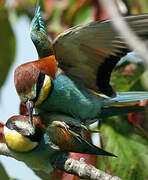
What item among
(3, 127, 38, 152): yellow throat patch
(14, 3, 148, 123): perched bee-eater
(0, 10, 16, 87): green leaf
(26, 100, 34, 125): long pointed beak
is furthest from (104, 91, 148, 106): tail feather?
(0, 10, 16, 87): green leaf

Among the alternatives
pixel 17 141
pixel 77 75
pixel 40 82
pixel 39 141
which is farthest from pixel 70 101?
pixel 17 141

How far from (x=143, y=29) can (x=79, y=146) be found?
0.72 metres

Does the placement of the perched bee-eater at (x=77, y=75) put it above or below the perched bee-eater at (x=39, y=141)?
above

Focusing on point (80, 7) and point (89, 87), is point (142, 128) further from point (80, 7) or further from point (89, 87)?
point (80, 7)

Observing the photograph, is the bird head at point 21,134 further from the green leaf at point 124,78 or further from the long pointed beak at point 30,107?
the green leaf at point 124,78

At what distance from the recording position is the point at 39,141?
279cm

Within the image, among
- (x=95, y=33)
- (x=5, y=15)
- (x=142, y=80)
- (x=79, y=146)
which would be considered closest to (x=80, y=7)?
(x=5, y=15)

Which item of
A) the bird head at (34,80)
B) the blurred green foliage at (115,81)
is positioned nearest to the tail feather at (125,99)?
the blurred green foliage at (115,81)

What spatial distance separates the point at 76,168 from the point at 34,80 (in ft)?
2.09

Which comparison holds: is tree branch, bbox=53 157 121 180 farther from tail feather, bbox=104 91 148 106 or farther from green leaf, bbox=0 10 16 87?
green leaf, bbox=0 10 16 87

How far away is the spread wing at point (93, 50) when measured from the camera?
105 inches

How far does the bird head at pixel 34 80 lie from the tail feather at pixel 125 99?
40 centimetres

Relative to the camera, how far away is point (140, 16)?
8.41 feet

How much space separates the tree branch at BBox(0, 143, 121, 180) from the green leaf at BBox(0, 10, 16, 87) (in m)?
0.78
